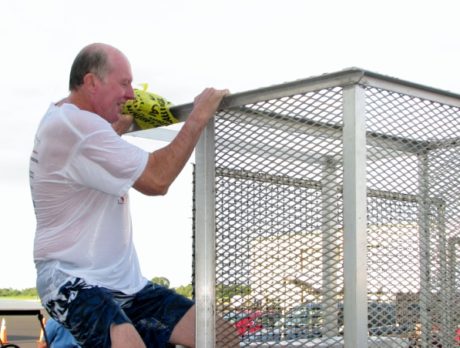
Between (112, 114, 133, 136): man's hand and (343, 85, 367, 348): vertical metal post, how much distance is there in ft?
3.52

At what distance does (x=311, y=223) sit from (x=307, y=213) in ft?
0.17

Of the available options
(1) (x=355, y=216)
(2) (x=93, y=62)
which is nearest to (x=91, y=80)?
(2) (x=93, y=62)

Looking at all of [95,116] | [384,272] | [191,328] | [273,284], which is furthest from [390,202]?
[95,116]

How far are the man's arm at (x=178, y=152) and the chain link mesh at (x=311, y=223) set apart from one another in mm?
96

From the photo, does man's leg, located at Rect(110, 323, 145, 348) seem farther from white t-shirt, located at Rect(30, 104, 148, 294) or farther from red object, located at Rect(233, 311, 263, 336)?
red object, located at Rect(233, 311, 263, 336)

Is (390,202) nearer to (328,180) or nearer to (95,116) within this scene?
(328,180)

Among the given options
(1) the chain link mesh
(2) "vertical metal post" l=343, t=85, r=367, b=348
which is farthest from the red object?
(2) "vertical metal post" l=343, t=85, r=367, b=348

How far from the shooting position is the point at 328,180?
257cm

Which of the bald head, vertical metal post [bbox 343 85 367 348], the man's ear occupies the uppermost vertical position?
the bald head

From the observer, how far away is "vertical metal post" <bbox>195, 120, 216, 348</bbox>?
107 inches

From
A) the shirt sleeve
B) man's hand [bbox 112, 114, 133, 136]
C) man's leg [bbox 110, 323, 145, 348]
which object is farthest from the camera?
man's hand [bbox 112, 114, 133, 136]

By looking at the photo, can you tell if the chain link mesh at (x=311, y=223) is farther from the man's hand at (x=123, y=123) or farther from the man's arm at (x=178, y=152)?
the man's hand at (x=123, y=123)

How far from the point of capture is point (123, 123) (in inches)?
124

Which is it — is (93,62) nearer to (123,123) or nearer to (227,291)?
(123,123)
